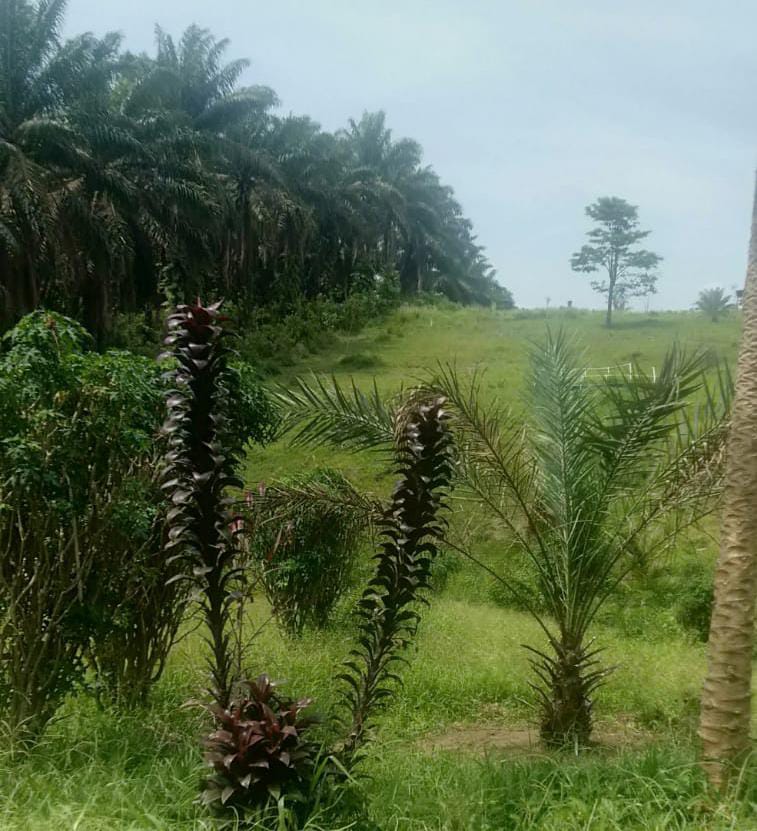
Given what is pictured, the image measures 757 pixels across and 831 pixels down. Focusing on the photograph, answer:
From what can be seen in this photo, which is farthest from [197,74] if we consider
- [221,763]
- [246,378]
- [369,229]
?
[221,763]

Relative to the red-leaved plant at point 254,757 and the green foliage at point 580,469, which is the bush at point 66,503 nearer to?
the red-leaved plant at point 254,757

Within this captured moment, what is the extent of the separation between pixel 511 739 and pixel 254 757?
2964 mm

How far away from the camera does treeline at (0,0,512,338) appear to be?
542 inches

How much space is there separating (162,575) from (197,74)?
17.7 metres

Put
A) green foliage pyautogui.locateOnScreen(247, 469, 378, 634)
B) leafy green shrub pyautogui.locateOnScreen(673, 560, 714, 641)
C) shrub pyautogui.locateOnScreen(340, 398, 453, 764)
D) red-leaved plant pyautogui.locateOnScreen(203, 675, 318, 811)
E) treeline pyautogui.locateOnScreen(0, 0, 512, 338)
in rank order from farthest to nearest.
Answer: treeline pyautogui.locateOnScreen(0, 0, 512, 338) < leafy green shrub pyautogui.locateOnScreen(673, 560, 714, 641) < green foliage pyautogui.locateOnScreen(247, 469, 378, 634) < shrub pyautogui.locateOnScreen(340, 398, 453, 764) < red-leaved plant pyautogui.locateOnScreen(203, 675, 318, 811)

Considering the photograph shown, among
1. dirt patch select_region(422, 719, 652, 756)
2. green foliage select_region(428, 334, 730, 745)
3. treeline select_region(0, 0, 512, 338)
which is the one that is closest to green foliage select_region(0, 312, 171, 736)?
green foliage select_region(428, 334, 730, 745)

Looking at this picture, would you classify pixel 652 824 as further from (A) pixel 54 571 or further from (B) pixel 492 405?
(A) pixel 54 571

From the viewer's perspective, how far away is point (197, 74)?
19750mm

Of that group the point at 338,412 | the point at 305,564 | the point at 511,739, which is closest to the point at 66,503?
the point at 338,412

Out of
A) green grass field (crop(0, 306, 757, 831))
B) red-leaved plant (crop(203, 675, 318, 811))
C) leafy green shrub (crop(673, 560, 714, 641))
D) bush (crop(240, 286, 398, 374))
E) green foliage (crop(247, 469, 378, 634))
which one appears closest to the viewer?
red-leaved plant (crop(203, 675, 318, 811))

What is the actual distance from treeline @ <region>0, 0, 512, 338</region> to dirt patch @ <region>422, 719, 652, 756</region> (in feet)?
13.5

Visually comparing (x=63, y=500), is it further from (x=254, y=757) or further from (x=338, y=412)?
(x=338, y=412)

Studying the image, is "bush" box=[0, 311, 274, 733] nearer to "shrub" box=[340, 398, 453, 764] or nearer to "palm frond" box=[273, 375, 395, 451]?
"palm frond" box=[273, 375, 395, 451]

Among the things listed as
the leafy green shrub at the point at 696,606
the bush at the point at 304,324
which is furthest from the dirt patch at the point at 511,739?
the bush at the point at 304,324
